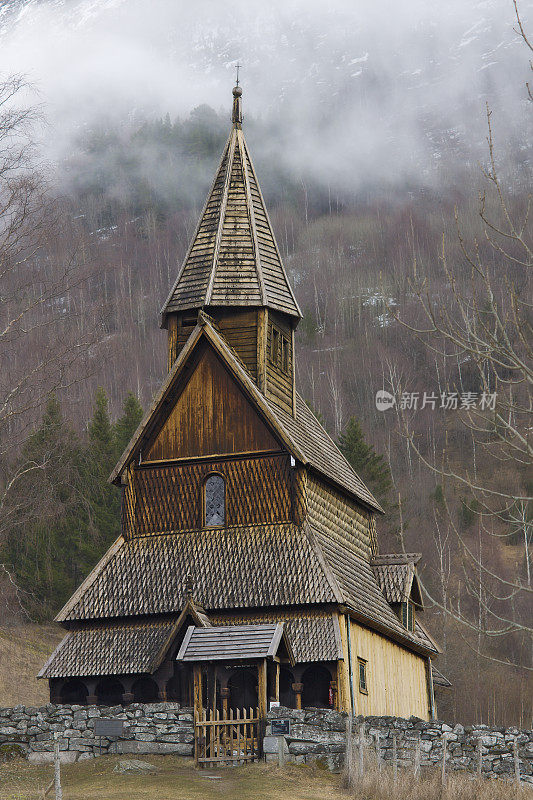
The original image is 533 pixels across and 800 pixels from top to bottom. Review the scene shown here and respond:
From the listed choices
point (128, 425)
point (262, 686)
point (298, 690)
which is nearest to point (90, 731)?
point (262, 686)

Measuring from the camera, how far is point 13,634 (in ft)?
164

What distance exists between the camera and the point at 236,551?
29812 millimetres

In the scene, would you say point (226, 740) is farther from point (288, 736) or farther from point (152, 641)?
point (152, 641)

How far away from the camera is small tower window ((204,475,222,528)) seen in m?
30.7

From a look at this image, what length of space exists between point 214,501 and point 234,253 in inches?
314

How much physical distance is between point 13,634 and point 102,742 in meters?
25.7

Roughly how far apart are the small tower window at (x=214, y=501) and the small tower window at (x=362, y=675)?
5268 millimetres

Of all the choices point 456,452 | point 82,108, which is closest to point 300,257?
point 456,452

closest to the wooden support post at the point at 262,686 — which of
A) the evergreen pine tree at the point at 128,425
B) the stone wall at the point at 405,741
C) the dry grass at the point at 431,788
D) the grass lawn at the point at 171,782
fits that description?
the stone wall at the point at 405,741

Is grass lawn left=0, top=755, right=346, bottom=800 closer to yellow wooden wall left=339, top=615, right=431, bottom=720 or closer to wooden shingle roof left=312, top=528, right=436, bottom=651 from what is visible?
yellow wooden wall left=339, top=615, right=431, bottom=720

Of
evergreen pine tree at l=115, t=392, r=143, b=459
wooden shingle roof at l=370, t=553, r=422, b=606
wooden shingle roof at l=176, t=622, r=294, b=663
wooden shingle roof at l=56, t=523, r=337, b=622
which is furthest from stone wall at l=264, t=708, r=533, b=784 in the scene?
evergreen pine tree at l=115, t=392, r=143, b=459

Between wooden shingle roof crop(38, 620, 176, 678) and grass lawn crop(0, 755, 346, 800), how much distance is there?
3.54 m

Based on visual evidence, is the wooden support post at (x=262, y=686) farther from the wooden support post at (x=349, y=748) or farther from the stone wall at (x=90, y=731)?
the wooden support post at (x=349, y=748)

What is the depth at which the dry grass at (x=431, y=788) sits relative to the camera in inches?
761
